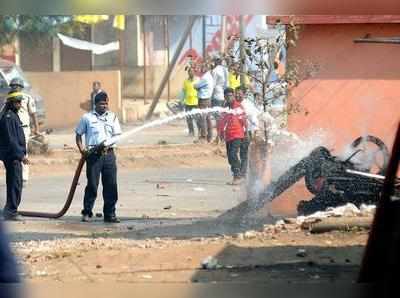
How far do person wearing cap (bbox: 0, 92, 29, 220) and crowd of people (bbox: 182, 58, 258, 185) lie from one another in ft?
7.06

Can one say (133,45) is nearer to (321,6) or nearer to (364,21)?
(364,21)

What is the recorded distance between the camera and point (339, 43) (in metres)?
11.1

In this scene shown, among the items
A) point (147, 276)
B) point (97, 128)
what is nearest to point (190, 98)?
point (97, 128)

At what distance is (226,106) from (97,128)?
4.38 m

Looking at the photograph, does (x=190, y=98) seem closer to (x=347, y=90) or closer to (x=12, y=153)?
(x=347, y=90)

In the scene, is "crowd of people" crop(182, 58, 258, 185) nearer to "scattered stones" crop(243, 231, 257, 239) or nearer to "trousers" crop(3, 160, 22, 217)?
"trousers" crop(3, 160, 22, 217)

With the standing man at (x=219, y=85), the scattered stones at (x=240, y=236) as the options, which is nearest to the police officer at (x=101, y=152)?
the scattered stones at (x=240, y=236)

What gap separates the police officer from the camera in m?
10.5

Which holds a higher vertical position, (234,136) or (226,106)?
(226,106)

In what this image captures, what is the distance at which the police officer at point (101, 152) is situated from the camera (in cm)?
1055

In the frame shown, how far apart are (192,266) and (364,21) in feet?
13.6

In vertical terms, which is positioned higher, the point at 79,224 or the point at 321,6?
the point at 321,6

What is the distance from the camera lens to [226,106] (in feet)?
48.3

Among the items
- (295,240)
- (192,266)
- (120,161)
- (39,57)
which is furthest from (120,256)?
(39,57)
